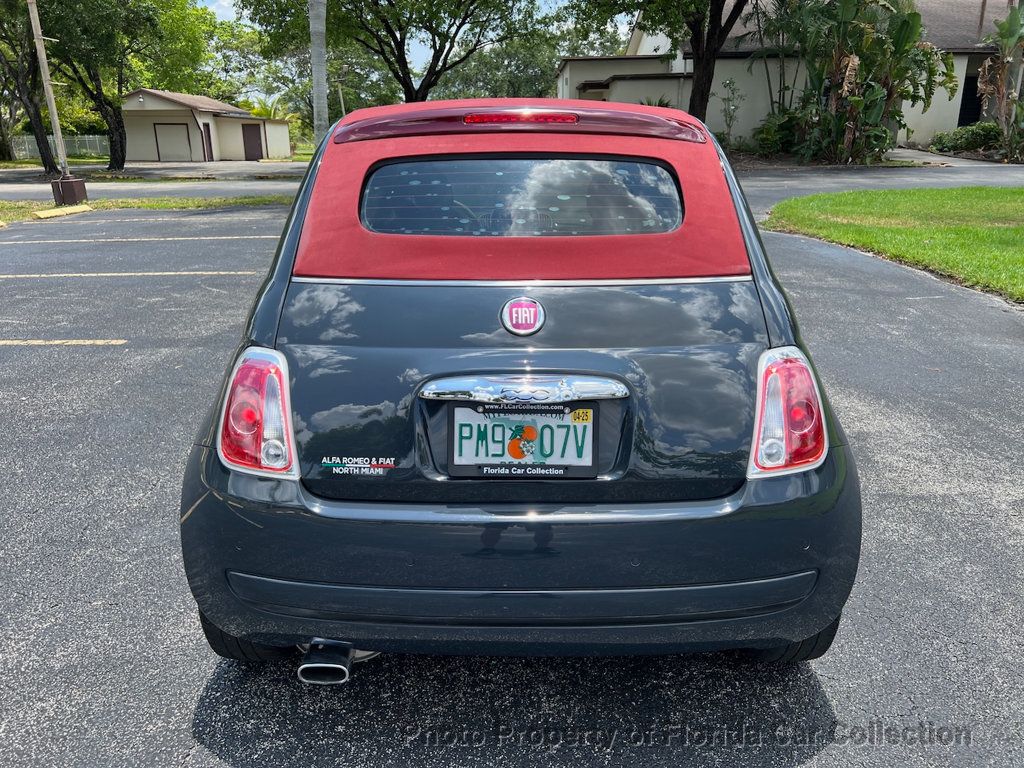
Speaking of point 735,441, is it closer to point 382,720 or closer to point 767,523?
point 767,523

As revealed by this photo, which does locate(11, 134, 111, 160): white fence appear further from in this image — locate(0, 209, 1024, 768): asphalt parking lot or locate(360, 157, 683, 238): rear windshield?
locate(360, 157, 683, 238): rear windshield

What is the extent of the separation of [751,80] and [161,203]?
2365cm

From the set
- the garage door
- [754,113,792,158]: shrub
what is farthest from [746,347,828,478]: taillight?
the garage door

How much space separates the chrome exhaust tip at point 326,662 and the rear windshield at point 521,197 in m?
1.16

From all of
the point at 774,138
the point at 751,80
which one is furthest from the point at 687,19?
the point at 751,80

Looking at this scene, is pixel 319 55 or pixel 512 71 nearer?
pixel 319 55

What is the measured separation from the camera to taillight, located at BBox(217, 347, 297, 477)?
2055 millimetres

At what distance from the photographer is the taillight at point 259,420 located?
205cm

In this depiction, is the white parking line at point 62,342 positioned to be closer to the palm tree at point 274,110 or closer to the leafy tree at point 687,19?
the leafy tree at point 687,19

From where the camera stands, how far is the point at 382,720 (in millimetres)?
2357

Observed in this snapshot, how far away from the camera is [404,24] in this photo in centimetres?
2750

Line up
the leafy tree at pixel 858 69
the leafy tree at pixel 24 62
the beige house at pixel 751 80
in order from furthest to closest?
the beige house at pixel 751 80
the leafy tree at pixel 24 62
the leafy tree at pixel 858 69

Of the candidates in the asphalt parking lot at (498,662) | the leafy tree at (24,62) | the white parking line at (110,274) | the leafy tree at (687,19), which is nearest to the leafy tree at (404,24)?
the leafy tree at (687,19)

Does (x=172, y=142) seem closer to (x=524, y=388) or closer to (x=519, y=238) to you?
(x=519, y=238)
